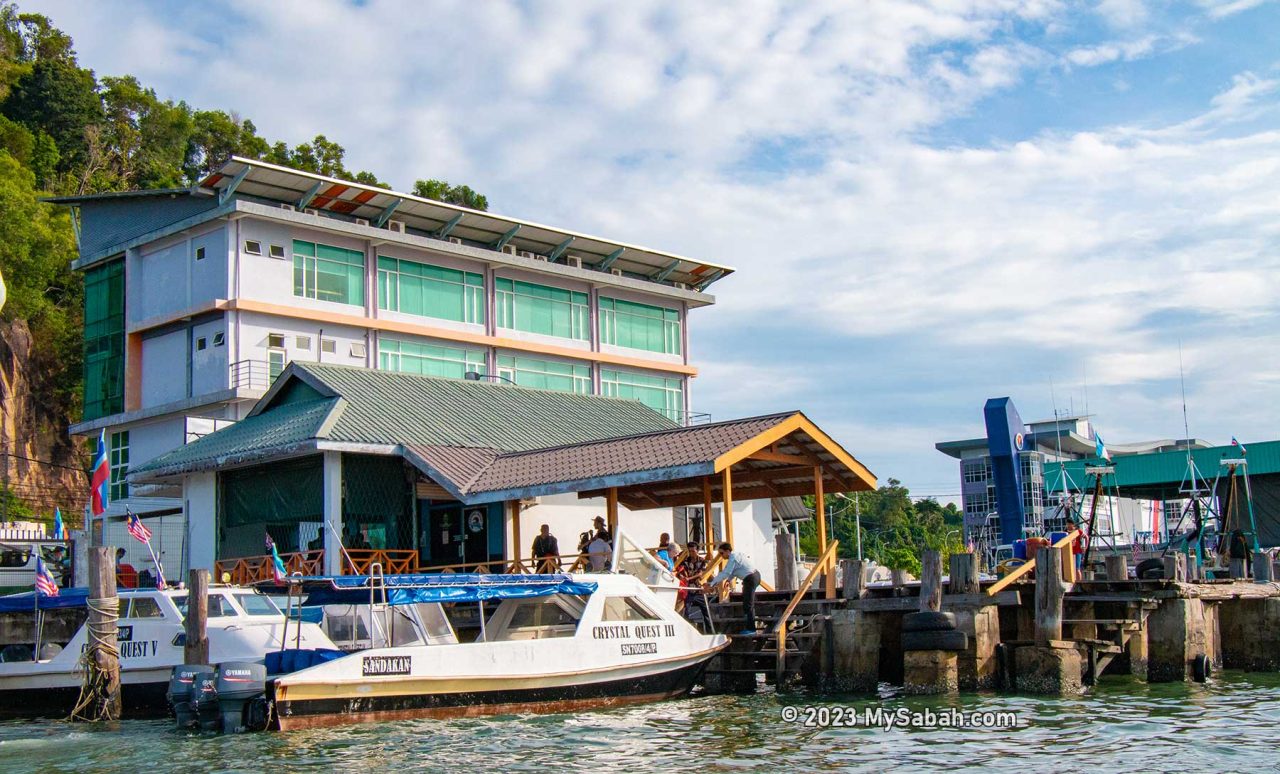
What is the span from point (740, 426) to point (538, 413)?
35.3ft

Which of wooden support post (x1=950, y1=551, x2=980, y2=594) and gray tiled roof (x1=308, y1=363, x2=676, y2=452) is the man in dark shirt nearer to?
gray tiled roof (x1=308, y1=363, x2=676, y2=452)

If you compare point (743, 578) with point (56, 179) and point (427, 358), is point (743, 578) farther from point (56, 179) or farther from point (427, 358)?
point (56, 179)

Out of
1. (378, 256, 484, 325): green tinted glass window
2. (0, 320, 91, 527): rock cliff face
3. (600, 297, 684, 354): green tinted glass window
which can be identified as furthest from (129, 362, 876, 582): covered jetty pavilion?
(0, 320, 91, 527): rock cliff face

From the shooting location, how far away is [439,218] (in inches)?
2085

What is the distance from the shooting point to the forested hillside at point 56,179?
190 ft

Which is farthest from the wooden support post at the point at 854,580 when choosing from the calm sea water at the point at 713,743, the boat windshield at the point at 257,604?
the boat windshield at the point at 257,604

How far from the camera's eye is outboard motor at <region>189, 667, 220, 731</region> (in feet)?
59.7

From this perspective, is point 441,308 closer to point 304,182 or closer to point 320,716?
point 304,182

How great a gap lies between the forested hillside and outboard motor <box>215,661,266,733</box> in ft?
108

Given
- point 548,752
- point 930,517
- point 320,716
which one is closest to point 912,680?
point 548,752

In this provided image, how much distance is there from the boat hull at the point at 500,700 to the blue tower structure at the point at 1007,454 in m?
17.2

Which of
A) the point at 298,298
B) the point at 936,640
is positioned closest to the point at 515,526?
the point at 936,640

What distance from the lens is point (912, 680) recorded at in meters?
21.4

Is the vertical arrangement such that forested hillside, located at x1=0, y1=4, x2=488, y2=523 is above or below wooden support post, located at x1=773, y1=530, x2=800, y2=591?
above
